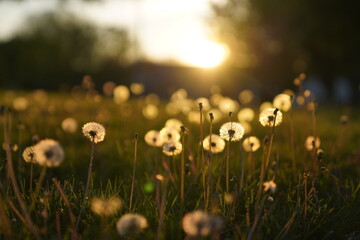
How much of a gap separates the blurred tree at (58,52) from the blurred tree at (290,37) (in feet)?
38.1

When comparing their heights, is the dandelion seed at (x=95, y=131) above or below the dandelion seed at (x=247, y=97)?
below

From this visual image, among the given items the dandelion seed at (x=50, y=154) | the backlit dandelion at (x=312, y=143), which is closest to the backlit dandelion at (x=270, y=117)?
the backlit dandelion at (x=312, y=143)

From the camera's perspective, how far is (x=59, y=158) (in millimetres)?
1674

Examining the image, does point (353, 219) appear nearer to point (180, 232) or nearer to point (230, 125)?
point (230, 125)

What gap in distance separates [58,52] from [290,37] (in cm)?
2680

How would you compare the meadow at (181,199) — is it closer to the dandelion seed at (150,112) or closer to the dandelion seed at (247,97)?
the dandelion seed at (150,112)

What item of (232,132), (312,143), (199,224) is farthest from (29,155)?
(312,143)

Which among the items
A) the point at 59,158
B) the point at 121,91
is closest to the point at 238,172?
the point at 59,158

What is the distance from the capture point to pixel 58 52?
4009 cm

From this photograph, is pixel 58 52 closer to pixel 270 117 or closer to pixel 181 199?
pixel 270 117

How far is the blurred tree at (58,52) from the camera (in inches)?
1307

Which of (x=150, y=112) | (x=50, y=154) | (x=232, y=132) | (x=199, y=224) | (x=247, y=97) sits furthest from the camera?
(x=247, y=97)

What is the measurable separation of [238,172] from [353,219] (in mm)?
999

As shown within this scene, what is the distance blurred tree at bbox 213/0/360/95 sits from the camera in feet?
57.8
